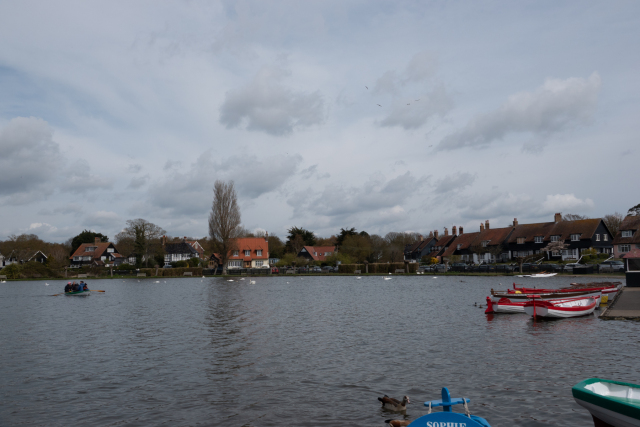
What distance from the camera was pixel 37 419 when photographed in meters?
11.1

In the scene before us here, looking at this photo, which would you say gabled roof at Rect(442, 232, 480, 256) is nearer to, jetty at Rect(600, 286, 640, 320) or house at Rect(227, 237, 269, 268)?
house at Rect(227, 237, 269, 268)

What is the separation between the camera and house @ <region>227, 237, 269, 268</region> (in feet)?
365

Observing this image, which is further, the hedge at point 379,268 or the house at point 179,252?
the house at point 179,252

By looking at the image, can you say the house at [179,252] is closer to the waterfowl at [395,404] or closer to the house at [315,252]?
the house at [315,252]

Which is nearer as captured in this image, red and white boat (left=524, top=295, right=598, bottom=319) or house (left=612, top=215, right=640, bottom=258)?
red and white boat (left=524, top=295, right=598, bottom=319)

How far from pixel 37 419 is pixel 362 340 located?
12.6 m

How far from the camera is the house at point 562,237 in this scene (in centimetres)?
8356

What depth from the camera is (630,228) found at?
255ft

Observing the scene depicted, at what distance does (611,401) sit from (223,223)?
84502 millimetres

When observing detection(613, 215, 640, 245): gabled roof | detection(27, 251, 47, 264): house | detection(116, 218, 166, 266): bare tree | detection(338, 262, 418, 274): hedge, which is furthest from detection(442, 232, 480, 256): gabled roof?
detection(27, 251, 47, 264): house

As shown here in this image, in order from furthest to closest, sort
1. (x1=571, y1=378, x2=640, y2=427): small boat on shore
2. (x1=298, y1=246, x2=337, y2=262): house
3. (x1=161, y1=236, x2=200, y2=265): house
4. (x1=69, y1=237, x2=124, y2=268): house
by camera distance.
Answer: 1. (x1=161, y1=236, x2=200, y2=265): house
2. (x1=69, y1=237, x2=124, y2=268): house
3. (x1=298, y1=246, x2=337, y2=262): house
4. (x1=571, y1=378, x2=640, y2=427): small boat on shore

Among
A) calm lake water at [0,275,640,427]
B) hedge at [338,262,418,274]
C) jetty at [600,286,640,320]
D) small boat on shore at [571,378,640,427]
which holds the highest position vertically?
hedge at [338,262,418,274]

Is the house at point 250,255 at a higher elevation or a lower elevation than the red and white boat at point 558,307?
higher

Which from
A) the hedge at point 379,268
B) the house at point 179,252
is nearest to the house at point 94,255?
the house at point 179,252
